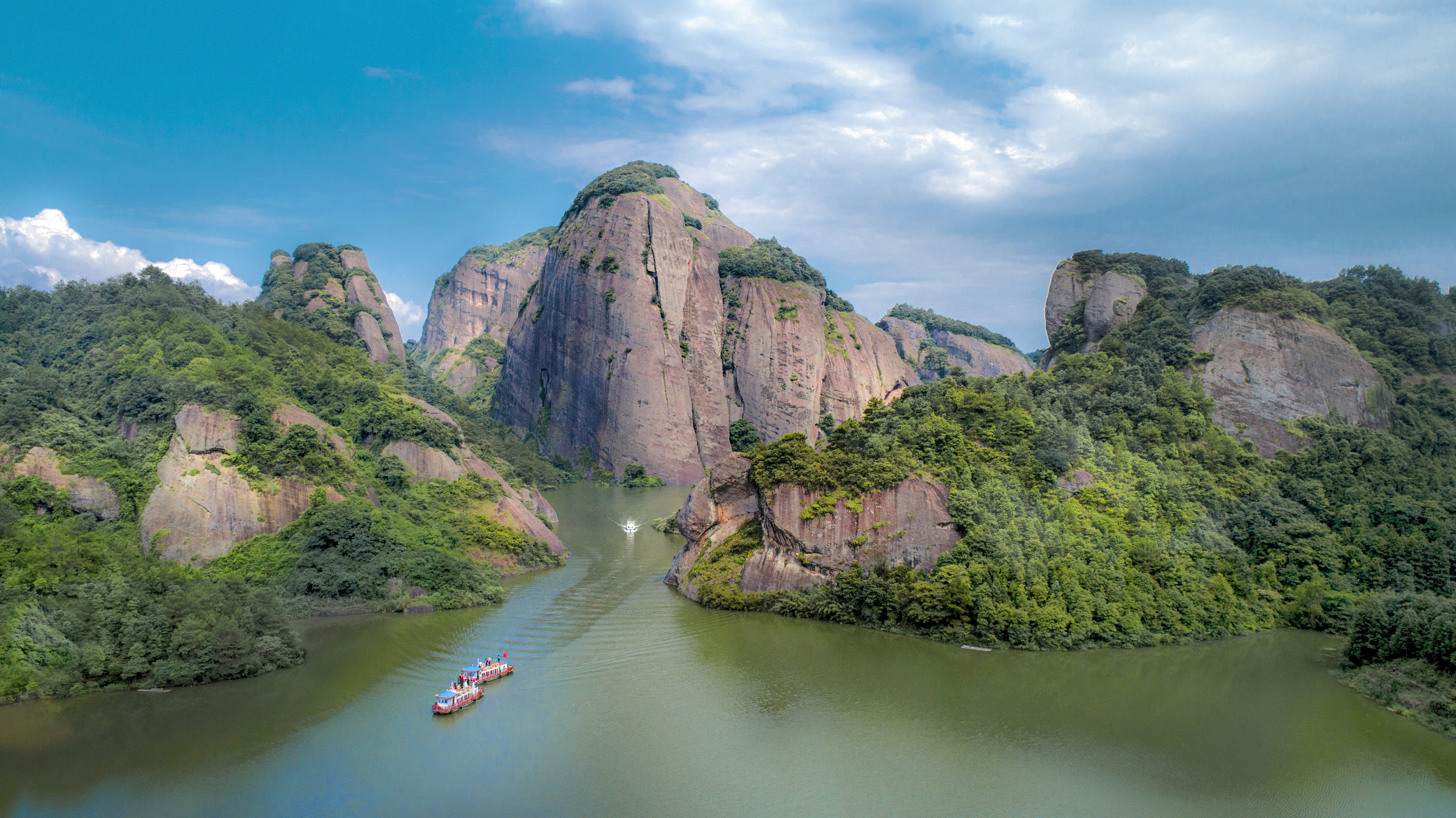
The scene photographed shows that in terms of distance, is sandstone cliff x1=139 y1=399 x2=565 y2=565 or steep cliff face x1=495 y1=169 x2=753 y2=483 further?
steep cliff face x1=495 y1=169 x2=753 y2=483

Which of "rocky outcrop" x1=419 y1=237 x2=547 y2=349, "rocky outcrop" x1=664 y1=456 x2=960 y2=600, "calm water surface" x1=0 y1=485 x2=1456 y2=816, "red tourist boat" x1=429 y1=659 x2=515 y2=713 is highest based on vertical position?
"rocky outcrop" x1=419 y1=237 x2=547 y2=349

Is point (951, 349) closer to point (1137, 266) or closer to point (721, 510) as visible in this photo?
point (1137, 266)

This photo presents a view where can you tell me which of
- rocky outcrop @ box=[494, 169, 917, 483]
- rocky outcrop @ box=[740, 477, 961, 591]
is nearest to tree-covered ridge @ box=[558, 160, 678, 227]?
rocky outcrop @ box=[494, 169, 917, 483]

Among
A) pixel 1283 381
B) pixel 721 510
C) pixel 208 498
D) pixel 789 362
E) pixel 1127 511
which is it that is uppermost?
pixel 789 362

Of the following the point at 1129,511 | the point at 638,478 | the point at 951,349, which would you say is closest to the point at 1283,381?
the point at 1129,511

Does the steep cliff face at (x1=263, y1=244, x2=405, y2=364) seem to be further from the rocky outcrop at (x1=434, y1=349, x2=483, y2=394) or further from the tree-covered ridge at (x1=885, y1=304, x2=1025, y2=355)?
the tree-covered ridge at (x1=885, y1=304, x2=1025, y2=355)

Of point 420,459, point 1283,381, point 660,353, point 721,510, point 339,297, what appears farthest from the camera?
point 660,353
